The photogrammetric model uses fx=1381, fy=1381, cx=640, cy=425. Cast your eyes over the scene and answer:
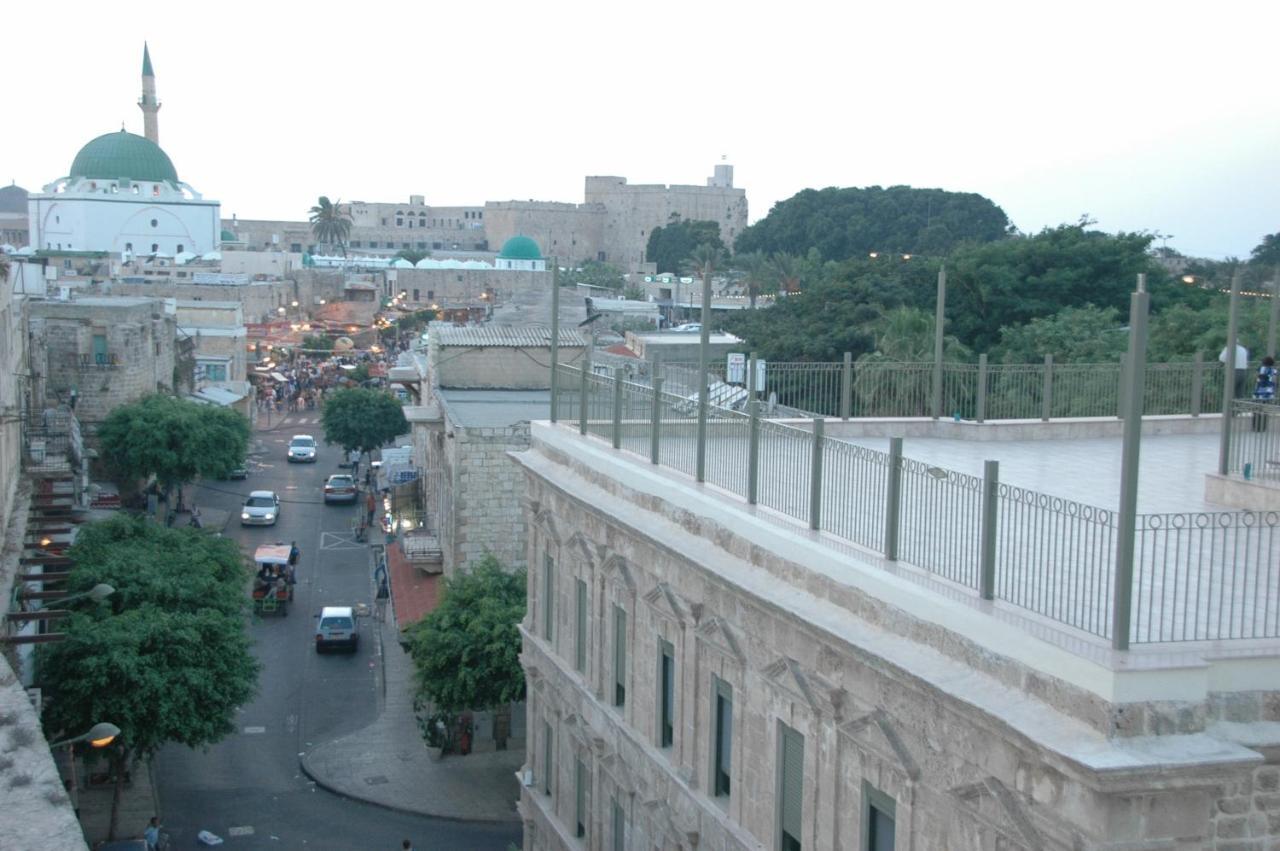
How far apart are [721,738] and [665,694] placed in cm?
111

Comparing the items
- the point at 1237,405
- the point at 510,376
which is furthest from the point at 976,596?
the point at 510,376

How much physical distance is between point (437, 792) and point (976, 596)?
542 inches

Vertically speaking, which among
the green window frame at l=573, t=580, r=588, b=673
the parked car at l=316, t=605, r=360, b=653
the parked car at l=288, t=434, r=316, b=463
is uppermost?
the green window frame at l=573, t=580, r=588, b=673

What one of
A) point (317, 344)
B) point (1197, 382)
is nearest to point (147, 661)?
point (1197, 382)

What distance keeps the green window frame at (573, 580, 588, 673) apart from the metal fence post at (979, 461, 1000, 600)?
20.8 ft

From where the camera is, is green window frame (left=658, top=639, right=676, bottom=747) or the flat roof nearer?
green window frame (left=658, top=639, right=676, bottom=747)

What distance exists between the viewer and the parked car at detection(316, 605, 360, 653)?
25453 mm

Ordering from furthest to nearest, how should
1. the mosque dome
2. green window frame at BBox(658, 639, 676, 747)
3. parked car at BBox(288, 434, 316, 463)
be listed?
1. the mosque dome
2. parked car at BBox(288, 434, 316, 463)
3. green window frame at BBox(658, 639, 676, 747)

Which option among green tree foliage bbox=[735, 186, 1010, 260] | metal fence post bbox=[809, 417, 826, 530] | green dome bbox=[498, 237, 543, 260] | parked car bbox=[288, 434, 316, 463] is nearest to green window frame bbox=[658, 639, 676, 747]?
metal fence post bbox=[809, 417, 826, 530]

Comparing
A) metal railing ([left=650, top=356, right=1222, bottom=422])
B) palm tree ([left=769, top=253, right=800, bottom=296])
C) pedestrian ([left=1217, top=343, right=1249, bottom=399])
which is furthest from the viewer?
palm tree ([left=769, top=253, right=800, bottom=296])

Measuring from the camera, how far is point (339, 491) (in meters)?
40.2

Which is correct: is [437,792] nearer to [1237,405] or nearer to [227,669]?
[227,669]

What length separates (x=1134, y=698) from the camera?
5.39m

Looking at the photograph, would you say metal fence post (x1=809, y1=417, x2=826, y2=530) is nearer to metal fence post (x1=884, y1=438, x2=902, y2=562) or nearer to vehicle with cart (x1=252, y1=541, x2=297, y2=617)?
metal fence post (x1=884, y1=438, x2=902, y2=562)
